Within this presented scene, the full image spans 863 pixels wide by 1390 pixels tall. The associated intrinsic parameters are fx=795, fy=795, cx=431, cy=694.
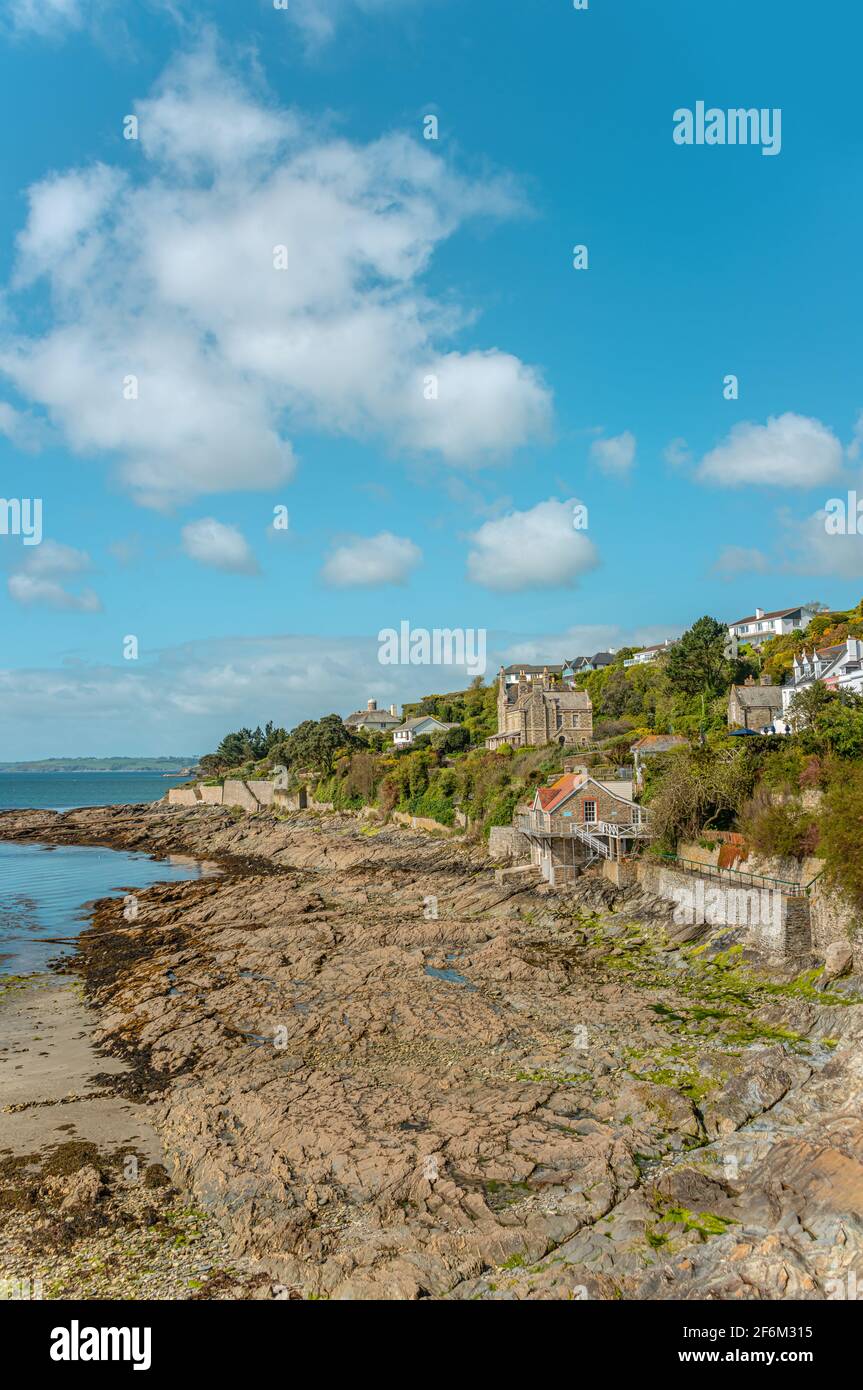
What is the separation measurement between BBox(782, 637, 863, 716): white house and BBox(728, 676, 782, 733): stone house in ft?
2.21

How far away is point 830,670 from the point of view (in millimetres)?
51781

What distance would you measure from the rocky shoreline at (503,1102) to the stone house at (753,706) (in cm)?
2768

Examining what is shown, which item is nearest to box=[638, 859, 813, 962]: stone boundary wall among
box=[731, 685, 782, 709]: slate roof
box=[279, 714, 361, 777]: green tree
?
box=[731, 685, 782, 709]: slate roof

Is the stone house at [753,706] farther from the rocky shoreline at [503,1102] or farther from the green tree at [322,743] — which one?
the green tree at [322,743]

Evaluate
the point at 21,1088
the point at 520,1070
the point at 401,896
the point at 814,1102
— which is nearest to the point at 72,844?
the point at 401,896

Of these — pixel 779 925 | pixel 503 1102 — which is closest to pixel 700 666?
pixel 779 925

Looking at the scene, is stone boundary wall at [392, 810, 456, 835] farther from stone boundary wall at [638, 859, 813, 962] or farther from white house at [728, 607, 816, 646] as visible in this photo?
white house at [728, 607, 816, 646]

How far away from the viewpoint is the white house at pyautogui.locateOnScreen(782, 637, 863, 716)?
49000 mm

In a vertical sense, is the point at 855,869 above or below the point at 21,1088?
above

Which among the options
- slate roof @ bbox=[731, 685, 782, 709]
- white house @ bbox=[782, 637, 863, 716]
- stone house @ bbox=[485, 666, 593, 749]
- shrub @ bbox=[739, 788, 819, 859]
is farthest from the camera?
stone house @ bbox=[485, 666, 593, 749]

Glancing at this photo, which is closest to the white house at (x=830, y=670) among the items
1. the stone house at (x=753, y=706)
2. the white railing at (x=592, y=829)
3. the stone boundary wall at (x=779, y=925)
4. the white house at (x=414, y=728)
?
the stone house at (x=753, y=706)

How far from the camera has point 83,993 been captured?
25594 millimetres

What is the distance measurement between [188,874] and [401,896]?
66.3 ft

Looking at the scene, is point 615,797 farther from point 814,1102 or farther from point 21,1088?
point 21,1088
